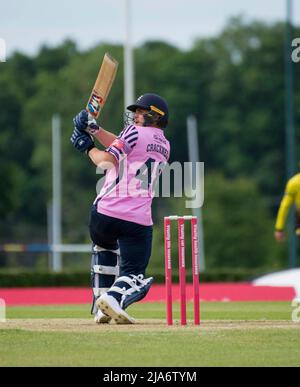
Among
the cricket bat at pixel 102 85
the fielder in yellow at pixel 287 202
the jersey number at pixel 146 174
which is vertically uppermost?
the cricket bat at pixel 102 85

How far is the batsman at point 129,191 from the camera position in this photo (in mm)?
12297

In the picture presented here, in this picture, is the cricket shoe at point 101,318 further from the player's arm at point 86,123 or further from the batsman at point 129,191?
the player's arm at point 86,123

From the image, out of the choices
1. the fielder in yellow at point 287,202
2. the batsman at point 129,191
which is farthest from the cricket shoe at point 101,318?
the fielder in yellow at point 287,202

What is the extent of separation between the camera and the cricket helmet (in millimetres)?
12594

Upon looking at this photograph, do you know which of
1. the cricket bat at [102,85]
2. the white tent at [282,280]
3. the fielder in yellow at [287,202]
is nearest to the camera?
the cricket bat at [102,85]

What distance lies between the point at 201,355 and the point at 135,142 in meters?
3.17

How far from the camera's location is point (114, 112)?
259ft

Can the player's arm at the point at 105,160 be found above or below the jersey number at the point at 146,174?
above

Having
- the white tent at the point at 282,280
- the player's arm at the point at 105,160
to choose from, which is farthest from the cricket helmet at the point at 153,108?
the white tent at the point at 282,280

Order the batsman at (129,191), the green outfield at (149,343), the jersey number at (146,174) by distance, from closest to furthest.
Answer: the green outfield at (149,343)
the batsman at (129,191)
the jersey number at (146,174)

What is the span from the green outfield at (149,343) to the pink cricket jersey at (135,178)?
47.2 inches

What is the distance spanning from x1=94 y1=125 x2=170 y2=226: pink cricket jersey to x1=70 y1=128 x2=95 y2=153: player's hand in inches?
12.1

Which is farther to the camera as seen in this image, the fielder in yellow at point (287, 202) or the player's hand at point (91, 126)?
the fielder in yellow at point (287, 202)
